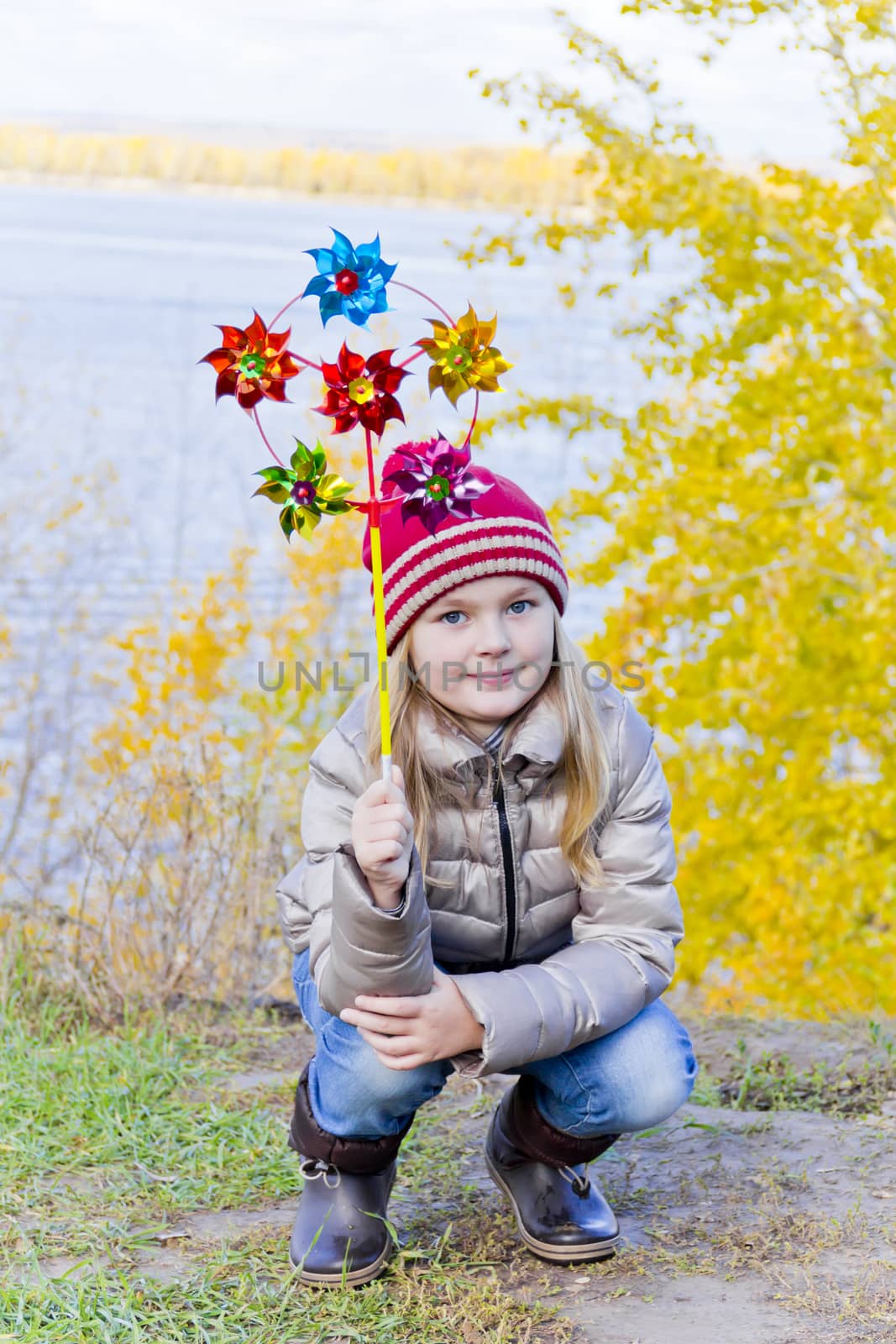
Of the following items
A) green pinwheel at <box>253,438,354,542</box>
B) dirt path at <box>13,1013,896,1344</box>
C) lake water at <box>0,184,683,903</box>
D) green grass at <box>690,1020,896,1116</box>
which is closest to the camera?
green pinwheel at <box>253,438,354,542</box>

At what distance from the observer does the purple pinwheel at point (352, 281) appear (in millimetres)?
1687

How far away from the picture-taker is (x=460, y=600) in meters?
1.97

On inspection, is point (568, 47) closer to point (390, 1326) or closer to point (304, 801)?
point (304, 801)

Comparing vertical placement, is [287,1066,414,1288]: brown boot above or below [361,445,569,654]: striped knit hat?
below

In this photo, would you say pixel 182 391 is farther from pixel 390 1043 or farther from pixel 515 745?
pixel 390 1043

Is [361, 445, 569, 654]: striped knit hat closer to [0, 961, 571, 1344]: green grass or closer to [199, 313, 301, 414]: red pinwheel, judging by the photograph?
[199, 313, 301, 414]: red pinwheel

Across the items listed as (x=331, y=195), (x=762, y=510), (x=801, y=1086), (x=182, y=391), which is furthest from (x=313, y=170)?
(x=801, y=1086)

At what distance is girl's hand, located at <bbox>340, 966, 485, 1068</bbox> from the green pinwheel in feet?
2.01

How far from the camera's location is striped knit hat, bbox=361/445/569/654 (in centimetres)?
194

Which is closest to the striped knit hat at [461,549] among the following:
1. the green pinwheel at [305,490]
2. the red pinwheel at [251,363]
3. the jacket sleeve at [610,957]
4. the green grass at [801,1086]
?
the green pinwheel at [305,490]

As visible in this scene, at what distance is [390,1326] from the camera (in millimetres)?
1888

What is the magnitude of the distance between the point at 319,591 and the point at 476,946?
467 cm

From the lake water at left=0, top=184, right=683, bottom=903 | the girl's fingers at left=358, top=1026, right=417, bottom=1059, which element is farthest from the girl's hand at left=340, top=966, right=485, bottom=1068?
the lake water at left=0, top=184, right=683, bottom=903

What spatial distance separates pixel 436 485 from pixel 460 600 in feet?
0.61
